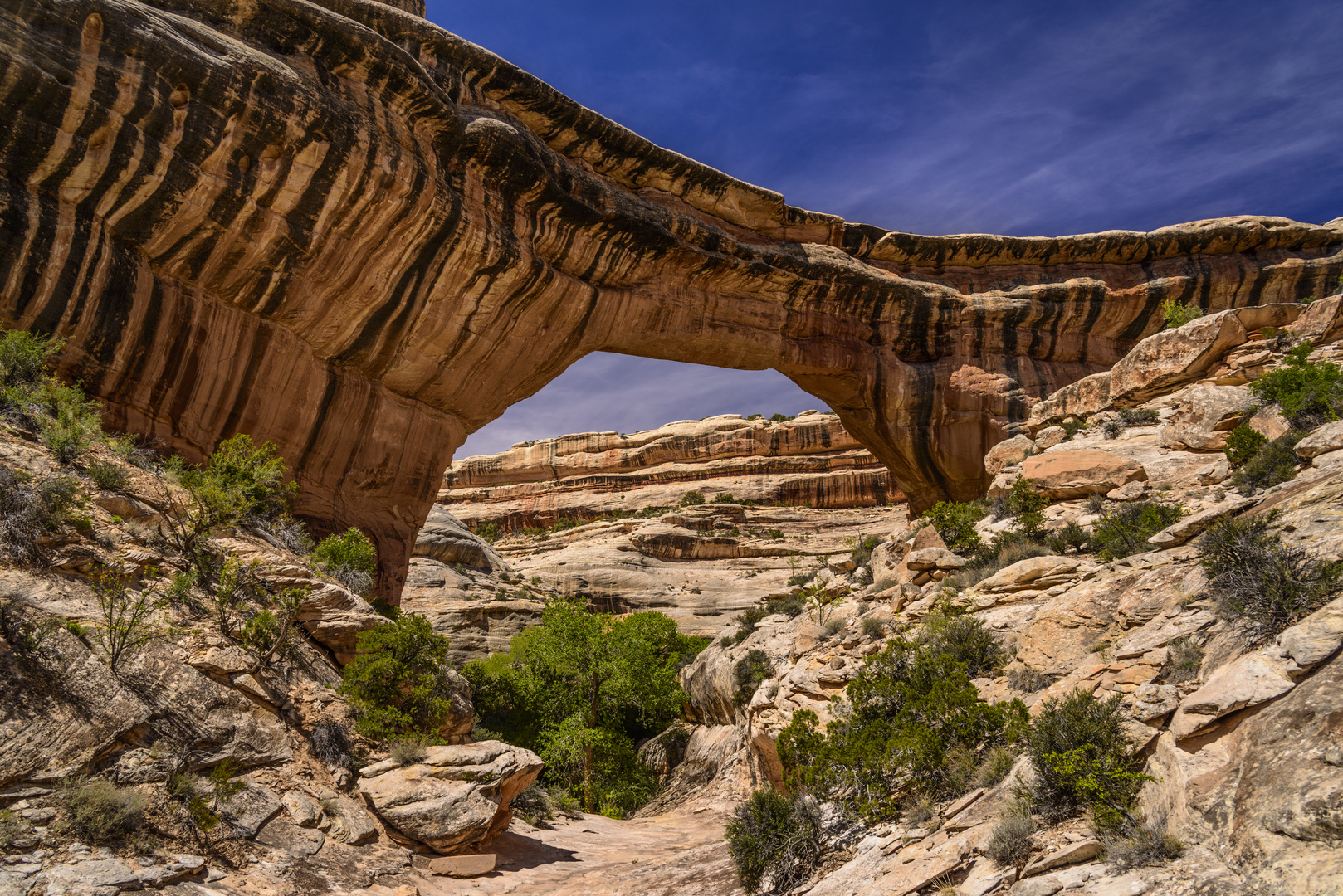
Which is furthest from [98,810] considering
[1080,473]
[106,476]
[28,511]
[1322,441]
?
[1080,473]

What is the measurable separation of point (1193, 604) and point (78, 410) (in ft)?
46.2

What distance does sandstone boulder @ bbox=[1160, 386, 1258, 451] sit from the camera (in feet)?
35.8

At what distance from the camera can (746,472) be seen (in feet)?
168

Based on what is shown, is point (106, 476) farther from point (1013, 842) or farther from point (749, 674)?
point (749, 674)

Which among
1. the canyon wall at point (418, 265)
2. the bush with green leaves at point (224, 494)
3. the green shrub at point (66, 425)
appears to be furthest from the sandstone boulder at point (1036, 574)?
the canyon wall at point (418, 265)

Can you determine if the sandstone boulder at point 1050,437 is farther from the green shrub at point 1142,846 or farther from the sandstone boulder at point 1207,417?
the green shrub at point 1142,846

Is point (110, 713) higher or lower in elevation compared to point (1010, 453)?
lower

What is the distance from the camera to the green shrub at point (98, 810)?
5.30m

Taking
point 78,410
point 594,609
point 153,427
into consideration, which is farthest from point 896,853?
point 594,609

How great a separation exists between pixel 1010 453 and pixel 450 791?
12.9 meters

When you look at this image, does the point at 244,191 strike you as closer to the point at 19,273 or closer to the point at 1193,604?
the point at 19,273

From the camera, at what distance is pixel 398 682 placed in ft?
31.0

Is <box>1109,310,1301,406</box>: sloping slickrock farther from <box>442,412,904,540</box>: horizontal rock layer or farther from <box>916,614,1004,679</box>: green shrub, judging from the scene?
<box>442,412,904,540</box>: horizontal rock layer

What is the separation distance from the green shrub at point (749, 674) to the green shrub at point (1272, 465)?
29.9 feet
